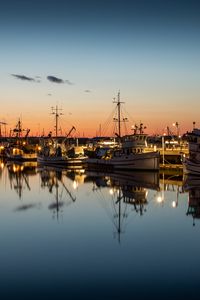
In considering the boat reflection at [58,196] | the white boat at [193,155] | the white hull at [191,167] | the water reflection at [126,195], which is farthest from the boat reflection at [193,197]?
the boat reflection at [58,196]

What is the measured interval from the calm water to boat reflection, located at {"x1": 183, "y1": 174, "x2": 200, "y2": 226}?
0.07 meters

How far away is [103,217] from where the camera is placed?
23.7 meters

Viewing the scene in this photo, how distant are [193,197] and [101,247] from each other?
1545 centimetres

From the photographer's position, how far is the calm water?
11646 millimetres

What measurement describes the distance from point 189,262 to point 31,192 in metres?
25.1

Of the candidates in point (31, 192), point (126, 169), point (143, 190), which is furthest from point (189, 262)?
point (126, 169)

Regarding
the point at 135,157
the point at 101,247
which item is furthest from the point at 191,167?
the point at 101,247

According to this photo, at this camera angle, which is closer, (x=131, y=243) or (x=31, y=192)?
(x=131, y=243)

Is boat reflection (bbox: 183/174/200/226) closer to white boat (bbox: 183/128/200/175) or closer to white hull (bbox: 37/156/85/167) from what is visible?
white boat (bbox: 183/128/200/175)

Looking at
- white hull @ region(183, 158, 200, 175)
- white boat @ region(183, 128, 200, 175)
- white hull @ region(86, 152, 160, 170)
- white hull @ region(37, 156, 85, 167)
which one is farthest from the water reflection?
white hull @ region(37, 156, 85, 167)

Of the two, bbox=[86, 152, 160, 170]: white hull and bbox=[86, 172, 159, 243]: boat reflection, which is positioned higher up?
bbox=[86, 152, 160, 170]: white hull

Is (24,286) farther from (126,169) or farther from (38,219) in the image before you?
(126,169)

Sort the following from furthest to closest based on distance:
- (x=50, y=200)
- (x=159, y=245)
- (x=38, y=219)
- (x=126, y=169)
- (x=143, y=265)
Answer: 1. (x=126, y=169)
2. (x=50, y=200)
3. (x=38, y=219)
4. (x=159, y=245)
5. (x=143, y=265)

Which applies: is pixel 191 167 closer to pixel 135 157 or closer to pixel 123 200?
pixel 135 157
